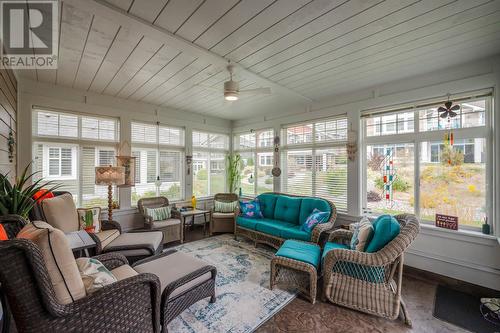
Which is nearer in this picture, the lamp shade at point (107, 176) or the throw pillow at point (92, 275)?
the throw pillow at point (92, 275)

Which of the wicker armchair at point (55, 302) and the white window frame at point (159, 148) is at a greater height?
the white window frame at point (159, 148)

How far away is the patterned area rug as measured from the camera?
1.95 metres

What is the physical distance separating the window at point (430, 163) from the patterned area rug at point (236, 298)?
2.18 m

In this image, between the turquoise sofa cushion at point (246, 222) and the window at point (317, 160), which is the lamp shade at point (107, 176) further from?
the window at point (317, 160)

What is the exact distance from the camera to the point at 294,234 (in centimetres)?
331

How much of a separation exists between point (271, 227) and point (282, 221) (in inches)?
19.7

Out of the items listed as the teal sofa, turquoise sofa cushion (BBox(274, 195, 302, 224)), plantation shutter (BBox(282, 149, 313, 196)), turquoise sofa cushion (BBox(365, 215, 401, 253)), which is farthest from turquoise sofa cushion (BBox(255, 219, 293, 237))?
turquoise sofa cushion (BBox(365, 215, 401, 253))

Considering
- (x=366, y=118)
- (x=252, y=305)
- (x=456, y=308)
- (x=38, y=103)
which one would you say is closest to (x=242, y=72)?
(x=366, y=118)

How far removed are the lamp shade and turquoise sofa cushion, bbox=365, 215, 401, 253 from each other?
3.79m

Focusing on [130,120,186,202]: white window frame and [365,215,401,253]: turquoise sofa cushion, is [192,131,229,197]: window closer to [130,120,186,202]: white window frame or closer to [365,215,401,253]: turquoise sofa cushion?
[130,120,186,202]: white window frame

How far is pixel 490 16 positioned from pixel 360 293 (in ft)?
9.20

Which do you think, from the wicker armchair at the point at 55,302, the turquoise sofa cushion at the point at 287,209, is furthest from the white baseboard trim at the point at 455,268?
the wicker armchair at the point at 55,302

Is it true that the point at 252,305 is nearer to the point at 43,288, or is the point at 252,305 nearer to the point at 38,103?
the point at 43,288

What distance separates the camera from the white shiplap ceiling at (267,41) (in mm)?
1676
